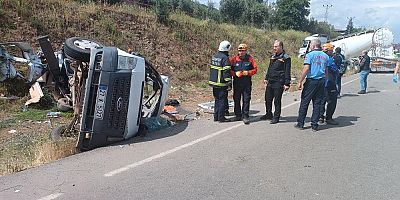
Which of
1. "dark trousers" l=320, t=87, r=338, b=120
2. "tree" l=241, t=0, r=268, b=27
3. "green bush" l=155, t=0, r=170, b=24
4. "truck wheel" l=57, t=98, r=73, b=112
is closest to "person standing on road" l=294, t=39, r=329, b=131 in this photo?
"dark trousers" l=320, t=87, r=338, b=120

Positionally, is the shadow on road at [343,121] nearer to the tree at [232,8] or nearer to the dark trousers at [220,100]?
the dark trousers at [220,100]

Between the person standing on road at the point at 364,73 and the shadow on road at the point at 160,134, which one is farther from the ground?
the person standing on road at the point at 364,73

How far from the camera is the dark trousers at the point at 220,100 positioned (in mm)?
8328

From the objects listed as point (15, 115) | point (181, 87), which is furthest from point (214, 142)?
point (181, 87)

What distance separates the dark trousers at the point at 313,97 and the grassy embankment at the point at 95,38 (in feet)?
13.7

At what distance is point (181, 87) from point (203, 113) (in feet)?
17.9

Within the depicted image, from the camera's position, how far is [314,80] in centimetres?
776

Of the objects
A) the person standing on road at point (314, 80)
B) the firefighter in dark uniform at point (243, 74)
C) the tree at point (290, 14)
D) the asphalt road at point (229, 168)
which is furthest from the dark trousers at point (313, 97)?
the tree at point (290, 14)

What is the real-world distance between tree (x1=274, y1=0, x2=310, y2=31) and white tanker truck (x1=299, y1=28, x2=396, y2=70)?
24.9 metres

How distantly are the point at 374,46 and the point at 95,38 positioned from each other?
20.6 m

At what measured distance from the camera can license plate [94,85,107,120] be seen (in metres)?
5.97

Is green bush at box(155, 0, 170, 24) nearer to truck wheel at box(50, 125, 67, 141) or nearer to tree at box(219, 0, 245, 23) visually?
truck wheel at box(50, 125, 67, 141)

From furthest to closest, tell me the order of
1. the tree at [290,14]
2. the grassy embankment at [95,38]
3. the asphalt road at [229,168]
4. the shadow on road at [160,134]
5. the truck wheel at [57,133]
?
the tree at [290,14] → the shadow on road at [160,134] → the truck wheel at [57,133] → the grassy embankment at [95,38] → the asphalt road at [229,168]

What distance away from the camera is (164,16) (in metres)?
21.8
